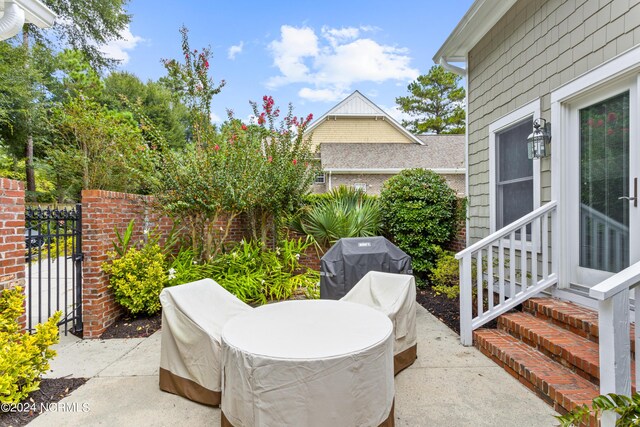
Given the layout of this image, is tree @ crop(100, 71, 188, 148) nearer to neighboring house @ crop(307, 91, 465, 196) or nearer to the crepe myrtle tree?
neighboring house @ crop(307, 91, 465, 196)

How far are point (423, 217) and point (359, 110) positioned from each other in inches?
520

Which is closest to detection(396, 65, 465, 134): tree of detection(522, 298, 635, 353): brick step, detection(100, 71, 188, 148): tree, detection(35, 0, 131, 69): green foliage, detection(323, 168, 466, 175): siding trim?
detection(323, 168, 466, 175): siding trim

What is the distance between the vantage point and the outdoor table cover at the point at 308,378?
5.37 feet

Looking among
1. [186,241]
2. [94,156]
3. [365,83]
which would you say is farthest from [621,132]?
[365,83]

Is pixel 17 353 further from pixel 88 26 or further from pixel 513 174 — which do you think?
pixel 88 26

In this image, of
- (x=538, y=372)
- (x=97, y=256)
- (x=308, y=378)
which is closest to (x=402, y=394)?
(x=538, y=372)

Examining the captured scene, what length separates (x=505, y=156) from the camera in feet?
14.3

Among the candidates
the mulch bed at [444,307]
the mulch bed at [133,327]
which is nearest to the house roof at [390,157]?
the mulch bed at [444,307]

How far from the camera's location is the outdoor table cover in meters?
1.64

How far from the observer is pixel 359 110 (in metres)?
17.5

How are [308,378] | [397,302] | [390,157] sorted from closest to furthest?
1. [308,378]
2. [397,302]
3. [390,157]

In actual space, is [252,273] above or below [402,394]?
above

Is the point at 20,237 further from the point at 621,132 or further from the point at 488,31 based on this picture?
the point at 488,31

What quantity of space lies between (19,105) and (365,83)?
607 inches
